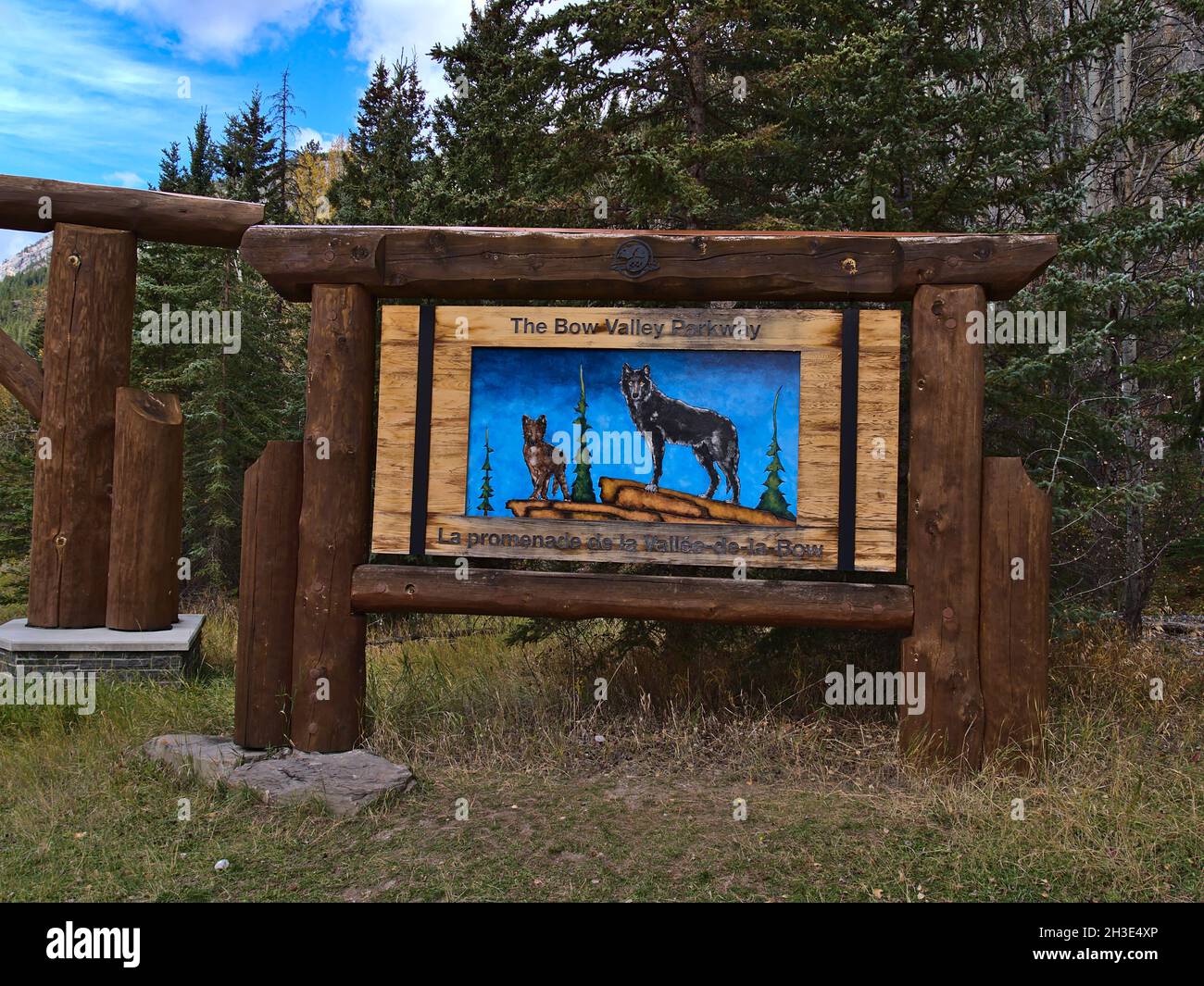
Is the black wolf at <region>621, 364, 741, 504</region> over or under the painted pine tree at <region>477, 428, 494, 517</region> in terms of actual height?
over

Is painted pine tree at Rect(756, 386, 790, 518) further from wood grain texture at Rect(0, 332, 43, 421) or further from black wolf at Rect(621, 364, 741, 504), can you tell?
wood grain texture at Rect(0, 332, 43, 421)

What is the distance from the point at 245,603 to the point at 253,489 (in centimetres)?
71

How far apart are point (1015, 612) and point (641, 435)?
2.44 metres

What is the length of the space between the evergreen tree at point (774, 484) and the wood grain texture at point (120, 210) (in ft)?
16.6

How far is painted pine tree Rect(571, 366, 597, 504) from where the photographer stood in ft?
18.1

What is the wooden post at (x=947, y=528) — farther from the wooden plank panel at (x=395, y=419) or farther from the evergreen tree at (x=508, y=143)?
the evergreen tree at (x=508, y=143)

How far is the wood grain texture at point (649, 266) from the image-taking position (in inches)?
209

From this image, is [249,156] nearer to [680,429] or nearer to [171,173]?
[171,173]

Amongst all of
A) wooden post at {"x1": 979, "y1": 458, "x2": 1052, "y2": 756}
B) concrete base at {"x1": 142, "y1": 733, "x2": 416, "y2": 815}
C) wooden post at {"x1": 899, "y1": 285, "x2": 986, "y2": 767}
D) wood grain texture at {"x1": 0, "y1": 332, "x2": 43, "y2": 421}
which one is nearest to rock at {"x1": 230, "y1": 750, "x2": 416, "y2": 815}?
concrete base at {"x1": 142, "y1": 733, "x2": 416, "y2": 815}

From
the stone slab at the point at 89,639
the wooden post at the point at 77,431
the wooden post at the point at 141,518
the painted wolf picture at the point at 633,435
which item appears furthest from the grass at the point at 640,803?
the painted wolf picture at the point at 633,435

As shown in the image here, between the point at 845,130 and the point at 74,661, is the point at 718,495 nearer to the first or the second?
the point at 845,130

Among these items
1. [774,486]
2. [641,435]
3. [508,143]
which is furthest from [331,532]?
[508,143]

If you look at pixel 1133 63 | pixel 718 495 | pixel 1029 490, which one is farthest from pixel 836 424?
pixel 1133 63

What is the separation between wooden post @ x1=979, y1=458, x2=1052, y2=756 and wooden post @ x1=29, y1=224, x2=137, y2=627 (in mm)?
7143
